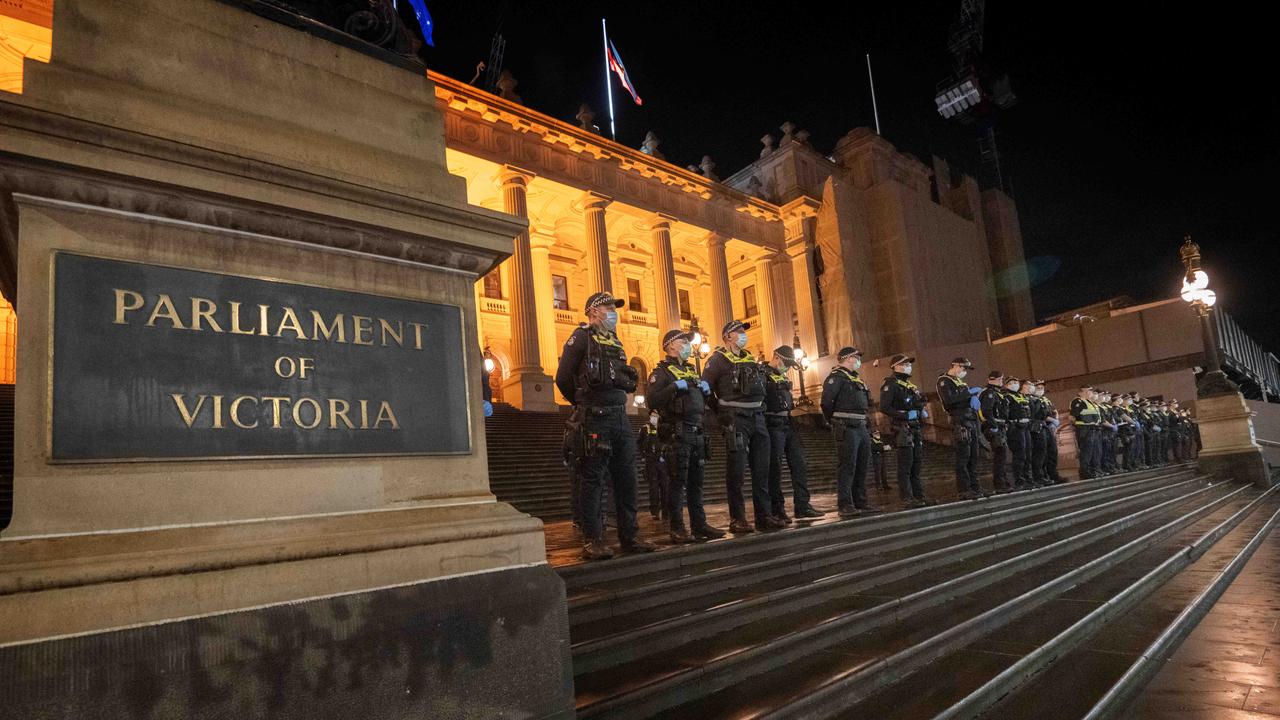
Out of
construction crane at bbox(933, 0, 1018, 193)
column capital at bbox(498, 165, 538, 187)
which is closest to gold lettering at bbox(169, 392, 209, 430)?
column capital at bbox(498, 165, 538, 187)

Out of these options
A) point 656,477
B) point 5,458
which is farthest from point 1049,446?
point 5,458

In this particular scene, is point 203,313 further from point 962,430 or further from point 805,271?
point 805,271

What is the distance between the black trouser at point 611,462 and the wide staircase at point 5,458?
154 inches

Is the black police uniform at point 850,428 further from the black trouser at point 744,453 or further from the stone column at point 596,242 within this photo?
the stone column at point 596,242

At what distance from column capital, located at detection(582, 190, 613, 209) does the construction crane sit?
100 ft

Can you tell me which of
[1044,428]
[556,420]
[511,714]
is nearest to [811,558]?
[511,714]

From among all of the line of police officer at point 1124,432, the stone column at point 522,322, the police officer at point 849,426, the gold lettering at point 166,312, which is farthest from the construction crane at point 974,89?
the gold lettering at point 166,312

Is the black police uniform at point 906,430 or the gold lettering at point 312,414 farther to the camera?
the black police uniform at point 906,430

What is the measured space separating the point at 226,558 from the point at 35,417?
564mm

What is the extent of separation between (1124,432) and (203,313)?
20231 mm

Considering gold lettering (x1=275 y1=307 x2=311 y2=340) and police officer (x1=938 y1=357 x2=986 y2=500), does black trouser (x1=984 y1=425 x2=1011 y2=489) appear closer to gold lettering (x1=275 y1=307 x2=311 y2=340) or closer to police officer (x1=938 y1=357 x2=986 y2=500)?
police officer (x1=938 y1=357 x2=986 y2=500)

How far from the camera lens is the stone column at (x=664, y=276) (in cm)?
2653

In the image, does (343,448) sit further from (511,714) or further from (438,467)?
(511,714)

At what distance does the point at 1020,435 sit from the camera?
12000 mm
